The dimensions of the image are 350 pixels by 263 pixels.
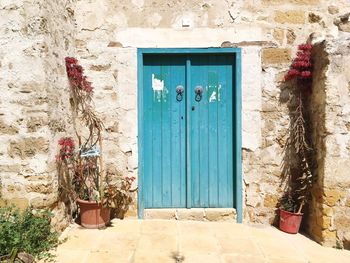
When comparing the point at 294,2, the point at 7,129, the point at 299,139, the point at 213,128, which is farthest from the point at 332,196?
the point at 7,129

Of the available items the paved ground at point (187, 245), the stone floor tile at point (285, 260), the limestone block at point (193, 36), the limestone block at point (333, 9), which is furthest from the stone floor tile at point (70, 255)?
the limestone block at point (333, 9)

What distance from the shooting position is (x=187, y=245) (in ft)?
10.8

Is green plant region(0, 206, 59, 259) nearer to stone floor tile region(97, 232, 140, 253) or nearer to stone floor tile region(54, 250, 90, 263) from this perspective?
stone floor tile region(54, 250, 90, 263)

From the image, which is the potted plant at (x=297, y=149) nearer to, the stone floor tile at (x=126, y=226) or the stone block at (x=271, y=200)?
the stone block at (x=271, y=200)

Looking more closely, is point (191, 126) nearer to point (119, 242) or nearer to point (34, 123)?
point (119, 242)

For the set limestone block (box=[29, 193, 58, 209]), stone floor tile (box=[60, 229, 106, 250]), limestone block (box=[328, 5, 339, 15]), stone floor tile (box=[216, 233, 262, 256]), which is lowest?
stone floor tile (box=[216, 233, 262, 256])

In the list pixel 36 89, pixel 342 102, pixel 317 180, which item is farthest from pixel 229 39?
pixel 36 89

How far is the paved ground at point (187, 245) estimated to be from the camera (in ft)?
9.89

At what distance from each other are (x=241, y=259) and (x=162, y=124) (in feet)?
6.06

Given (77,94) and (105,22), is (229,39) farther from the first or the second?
(77,94)

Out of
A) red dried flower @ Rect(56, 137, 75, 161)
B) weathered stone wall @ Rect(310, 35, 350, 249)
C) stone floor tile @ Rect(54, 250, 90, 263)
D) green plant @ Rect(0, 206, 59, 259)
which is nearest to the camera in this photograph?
green plant @ Rect(0, 206, 59, 259)

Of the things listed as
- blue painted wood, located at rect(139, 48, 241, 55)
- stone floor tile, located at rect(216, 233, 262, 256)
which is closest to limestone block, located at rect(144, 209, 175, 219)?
stone floor tile, located at rect(216, 233, 262, 256)

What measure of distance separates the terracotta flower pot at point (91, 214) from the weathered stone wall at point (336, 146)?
2.33 m

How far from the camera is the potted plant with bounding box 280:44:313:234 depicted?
12.4 feet
